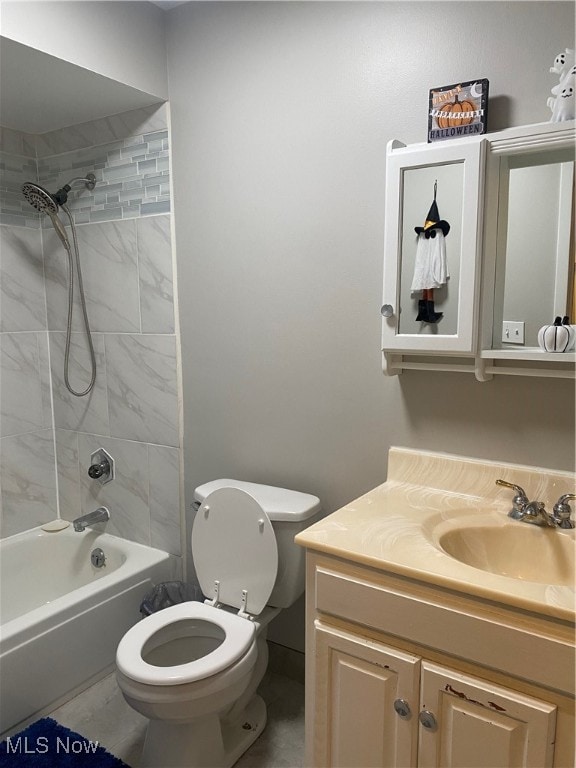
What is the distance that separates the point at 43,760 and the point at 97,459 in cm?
118

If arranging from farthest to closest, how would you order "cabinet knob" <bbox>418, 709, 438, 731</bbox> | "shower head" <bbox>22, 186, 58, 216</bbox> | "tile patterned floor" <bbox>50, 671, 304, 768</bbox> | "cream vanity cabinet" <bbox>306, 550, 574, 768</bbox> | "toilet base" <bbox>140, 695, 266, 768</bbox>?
"shower head" <bbox>22, 186, 58, 216</bbox> < "tile patterned floor" <bbox>50, 671, 304, 768</bbox> < "toilet base" <bbox>140, 695, 266, 768</bbox> < "cabinet knob" <bbox>418, 709, 438, 731</bbox> < "cream vanity cabinet" <bbox>306, 550, 574, 768</bbox>

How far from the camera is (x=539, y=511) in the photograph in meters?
1.47

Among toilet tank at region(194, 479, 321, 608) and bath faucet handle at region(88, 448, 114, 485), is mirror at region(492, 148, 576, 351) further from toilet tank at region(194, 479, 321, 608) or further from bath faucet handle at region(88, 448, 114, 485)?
bath faucet handle at region(88, 448, 114, 485)

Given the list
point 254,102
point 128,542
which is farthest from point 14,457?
point 254,102

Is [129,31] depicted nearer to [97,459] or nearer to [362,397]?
[362,397]

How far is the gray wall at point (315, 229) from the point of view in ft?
5.16

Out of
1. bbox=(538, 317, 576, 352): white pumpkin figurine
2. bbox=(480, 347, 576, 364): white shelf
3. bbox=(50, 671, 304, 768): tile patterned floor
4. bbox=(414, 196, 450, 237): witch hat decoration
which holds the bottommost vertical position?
bbox=(50, 671, 304, 768): tile patterned floor

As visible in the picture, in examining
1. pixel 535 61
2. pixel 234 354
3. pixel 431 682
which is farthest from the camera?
pixel 234 354

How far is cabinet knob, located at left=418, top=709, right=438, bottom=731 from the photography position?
4.07ft

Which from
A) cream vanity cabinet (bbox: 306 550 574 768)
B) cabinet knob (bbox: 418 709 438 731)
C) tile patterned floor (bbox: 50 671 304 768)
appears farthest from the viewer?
tile patterned floor (bbox: 50 671 304 768)

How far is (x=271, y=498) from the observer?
1925 mm

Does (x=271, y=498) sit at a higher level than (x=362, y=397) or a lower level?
lower

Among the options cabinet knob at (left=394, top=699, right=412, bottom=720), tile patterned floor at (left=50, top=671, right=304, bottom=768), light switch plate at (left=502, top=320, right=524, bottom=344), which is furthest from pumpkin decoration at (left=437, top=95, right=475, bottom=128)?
tile patterned floor at (left=50, top=671, right=304, bottom=768)

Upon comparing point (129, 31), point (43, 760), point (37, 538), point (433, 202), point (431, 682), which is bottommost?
point (43, 760)
